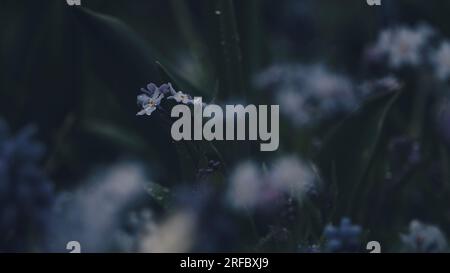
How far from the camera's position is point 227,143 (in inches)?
66.9

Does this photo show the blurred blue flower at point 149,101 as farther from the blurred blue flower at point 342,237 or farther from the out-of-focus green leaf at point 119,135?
the blurred blue flower at point 342,237

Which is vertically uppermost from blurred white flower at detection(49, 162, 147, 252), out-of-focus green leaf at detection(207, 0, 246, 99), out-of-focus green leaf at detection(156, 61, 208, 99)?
out-of-focus green leaf at detection(207, 0, 246, 99)

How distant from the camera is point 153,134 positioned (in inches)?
67.9

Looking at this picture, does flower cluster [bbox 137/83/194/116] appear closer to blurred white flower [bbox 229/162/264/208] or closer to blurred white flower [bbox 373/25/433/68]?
blurred white flower [bbox 229/162/264/208]

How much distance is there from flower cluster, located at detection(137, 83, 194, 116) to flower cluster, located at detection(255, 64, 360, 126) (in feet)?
0.49

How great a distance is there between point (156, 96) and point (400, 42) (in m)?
0.48

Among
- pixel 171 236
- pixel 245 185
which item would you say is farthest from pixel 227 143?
pixel 171 236

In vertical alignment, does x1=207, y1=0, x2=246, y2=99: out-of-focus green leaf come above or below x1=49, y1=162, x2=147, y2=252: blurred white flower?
above

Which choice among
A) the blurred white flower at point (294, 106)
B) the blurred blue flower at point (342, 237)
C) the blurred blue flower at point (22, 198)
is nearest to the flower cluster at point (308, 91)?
the blurred white flower at point (294, 106)

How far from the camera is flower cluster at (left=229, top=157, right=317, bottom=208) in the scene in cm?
169

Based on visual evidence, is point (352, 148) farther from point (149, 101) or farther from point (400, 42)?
point (149, 101)

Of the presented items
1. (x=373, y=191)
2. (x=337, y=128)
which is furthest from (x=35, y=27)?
(x=373, y=191)

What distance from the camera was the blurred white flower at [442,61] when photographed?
1.78 metres

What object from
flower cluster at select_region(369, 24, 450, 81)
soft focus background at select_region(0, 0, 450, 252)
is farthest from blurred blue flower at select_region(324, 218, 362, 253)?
flower cluster at select_region(369, 24, 450, 81)
